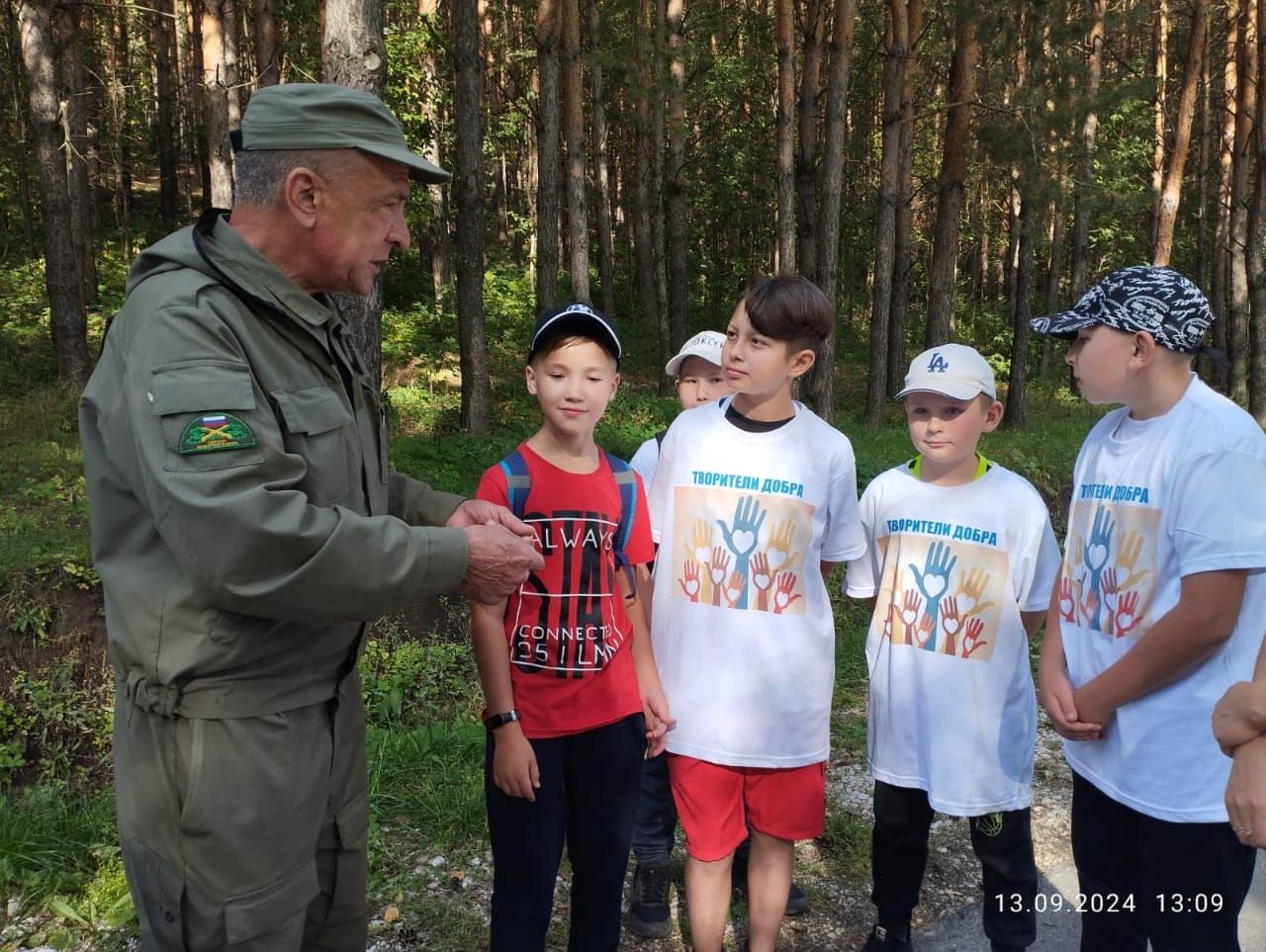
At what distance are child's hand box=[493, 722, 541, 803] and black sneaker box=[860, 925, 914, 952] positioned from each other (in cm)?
148

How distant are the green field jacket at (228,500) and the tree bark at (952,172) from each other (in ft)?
43.0

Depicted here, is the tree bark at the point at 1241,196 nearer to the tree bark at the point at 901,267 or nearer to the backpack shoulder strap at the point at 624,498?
the tree bark at the point at 901,267

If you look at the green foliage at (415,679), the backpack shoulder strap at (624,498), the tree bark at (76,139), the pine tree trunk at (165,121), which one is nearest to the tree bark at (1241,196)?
the green foliage at (415,679)

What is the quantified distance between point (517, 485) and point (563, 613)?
37 centimetres

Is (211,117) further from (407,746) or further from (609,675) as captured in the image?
(609,675)

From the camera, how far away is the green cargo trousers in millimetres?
1869

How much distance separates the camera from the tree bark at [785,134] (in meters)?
13.0

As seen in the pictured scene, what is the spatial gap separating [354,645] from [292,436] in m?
0.54

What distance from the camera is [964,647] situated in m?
3.02

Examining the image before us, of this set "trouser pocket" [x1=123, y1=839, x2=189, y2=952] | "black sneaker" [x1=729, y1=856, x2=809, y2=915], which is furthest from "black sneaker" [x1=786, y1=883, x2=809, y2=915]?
"trouser pocket" [x1=123, y1=839, x2=189, y2=952]

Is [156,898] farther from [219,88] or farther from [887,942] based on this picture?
[219,88]

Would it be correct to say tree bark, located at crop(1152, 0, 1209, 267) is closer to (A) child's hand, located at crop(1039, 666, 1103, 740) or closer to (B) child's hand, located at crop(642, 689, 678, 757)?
(A) child's hand, located at crop(1039, 666, 1103, 740)

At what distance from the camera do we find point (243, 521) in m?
1.69
